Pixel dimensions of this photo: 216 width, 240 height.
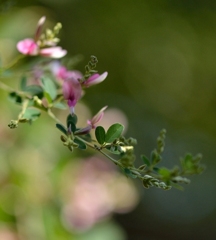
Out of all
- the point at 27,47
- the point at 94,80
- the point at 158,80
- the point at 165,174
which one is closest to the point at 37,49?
the point at 27,47

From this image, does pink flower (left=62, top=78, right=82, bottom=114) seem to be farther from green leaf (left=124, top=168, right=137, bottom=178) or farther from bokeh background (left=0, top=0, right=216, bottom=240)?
bokeh background (left=0, top=0, right=216, bottom=240)

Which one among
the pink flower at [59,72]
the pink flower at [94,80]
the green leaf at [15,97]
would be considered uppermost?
the pink flower at [94,80]

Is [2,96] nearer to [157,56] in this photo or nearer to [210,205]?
[157,56]

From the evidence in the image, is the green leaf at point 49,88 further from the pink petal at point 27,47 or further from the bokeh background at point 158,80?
the bokeh background at point 158,80

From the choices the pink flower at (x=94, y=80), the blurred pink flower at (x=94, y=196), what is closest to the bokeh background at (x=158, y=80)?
the blurred pink flower at (x=94, y=196)

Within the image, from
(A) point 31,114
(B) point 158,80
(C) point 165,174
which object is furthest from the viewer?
(B) point 158,80

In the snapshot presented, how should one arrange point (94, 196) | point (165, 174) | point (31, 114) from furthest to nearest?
point (94, 196)
point (31, 114)
point (165, 174)

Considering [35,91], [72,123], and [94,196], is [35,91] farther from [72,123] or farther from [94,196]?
[94,196]
